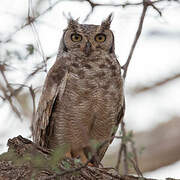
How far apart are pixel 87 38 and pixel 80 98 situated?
0.66 m

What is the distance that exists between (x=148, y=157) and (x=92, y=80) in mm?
1395

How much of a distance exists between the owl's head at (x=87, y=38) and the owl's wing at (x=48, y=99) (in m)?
0.26

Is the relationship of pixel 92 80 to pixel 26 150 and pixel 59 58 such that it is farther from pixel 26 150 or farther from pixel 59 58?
pixel 26 150

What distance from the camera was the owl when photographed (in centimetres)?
361

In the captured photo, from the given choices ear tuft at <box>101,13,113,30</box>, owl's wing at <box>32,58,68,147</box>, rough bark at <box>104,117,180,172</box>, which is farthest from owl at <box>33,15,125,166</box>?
rough bark at <box>104,117,180,172</box>

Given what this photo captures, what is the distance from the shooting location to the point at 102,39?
4.05 meters

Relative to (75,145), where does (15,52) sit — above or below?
above

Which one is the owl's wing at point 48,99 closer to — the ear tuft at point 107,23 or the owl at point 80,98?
the owl at point 80,98

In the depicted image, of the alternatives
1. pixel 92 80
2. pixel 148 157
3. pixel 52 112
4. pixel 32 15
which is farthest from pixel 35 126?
pixel 148 157

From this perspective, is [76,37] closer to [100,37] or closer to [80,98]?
[100,37]

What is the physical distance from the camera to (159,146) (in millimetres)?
4645

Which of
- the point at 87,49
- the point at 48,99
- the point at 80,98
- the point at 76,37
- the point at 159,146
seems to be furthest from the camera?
the point at 159,146

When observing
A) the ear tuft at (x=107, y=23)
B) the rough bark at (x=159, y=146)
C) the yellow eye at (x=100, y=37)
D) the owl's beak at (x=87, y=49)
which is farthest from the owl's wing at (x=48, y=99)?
the rough bark at (x=159, y=146)

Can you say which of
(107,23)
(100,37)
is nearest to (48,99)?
(100,37)
